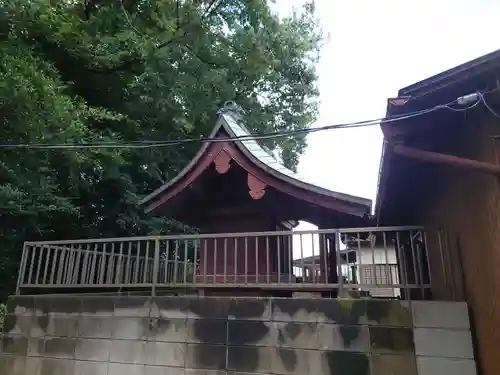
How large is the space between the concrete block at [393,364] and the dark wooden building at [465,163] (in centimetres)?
65

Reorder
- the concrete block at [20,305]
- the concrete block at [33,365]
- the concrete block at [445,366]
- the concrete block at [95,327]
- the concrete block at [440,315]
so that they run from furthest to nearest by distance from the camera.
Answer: the concrete block at [20,305], the concrete block at [33,365], the concrete block at [95,327], the concrete block at [440,315], the concrete block at [445,366]

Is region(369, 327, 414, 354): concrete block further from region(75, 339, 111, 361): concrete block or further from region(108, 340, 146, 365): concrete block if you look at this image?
region(75, 339, 111, 361): concrete block

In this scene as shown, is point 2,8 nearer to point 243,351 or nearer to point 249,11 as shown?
point 249,11

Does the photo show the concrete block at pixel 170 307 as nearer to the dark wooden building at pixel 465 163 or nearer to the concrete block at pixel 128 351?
the concrete block at pixel 128 351

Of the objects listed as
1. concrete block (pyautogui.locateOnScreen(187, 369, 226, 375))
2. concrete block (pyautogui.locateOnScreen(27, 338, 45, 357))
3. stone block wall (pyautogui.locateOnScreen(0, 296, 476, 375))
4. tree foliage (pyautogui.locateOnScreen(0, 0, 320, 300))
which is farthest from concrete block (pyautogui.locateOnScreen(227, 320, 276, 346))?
tree foliage (pyautogui.locateOnScreen(0, 0, 320, 300))

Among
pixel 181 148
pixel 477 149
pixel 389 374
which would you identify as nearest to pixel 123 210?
pixel 181 148

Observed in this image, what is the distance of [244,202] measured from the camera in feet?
21.8

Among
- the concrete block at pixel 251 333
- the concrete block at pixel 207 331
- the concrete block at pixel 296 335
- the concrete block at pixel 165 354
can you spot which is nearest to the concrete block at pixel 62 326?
the concrete block at pixel 165 354

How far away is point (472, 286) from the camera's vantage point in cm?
366

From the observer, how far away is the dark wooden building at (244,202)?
213 inches

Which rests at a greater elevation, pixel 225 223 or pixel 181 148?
pixel 181 148

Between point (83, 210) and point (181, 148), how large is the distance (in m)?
3.84

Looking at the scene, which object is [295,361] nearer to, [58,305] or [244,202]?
[244,202]

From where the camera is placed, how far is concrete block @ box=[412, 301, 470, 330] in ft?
12.1
